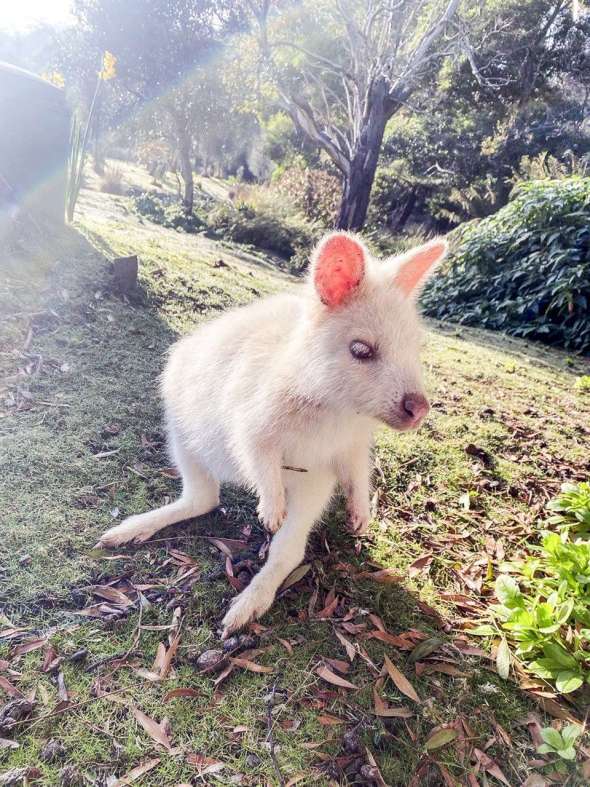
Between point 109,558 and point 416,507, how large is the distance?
164 cm

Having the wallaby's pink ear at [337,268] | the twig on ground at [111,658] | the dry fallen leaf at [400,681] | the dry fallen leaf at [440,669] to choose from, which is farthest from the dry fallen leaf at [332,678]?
the wallaby's pink ear at [337,268]

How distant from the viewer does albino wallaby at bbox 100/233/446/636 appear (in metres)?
1.83

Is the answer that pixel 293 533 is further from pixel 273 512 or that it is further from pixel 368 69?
pixel 368 69

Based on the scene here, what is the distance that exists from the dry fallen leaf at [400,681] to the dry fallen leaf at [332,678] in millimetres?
155

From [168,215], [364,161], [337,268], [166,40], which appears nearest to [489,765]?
[337,268]

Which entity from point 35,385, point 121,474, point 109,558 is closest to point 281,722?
point 109,558

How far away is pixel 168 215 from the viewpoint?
15.0m

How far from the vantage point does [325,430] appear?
2.00 metres

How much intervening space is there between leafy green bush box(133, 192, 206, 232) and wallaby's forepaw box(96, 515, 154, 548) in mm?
11969

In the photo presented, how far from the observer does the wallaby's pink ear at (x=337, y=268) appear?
1834 millimetres

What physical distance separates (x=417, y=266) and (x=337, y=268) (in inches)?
14.0

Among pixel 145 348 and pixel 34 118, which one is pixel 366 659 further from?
pixel 34 118

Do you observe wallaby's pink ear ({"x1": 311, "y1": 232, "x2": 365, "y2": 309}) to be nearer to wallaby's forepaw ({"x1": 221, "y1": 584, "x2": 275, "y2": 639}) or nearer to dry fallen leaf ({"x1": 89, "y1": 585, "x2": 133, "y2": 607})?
wallaby's forepaw ({"x1": 221, "y1": 584, "x2": 275, "y2": 639})

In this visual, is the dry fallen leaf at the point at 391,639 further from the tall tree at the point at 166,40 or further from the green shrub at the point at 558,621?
the tall tree at the point at 166,40
